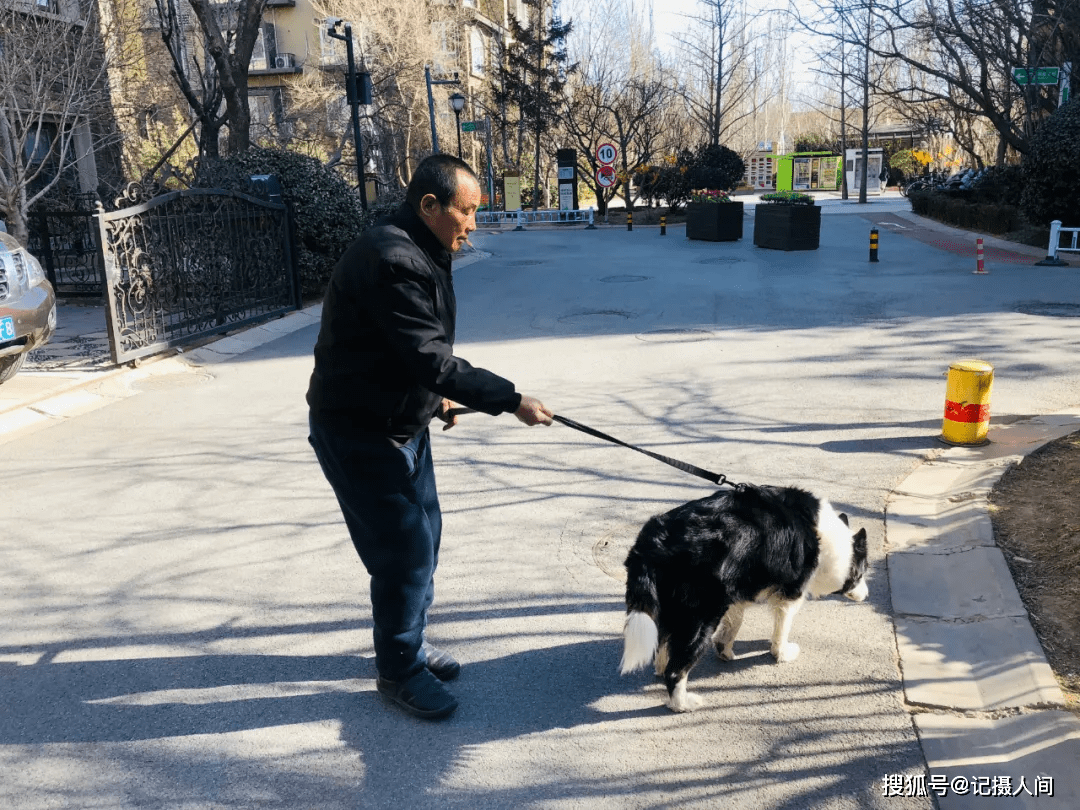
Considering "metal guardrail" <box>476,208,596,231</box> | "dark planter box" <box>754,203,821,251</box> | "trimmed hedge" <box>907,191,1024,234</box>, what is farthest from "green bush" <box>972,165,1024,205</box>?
"metal guardrail" <box>476,208,596,231</box>

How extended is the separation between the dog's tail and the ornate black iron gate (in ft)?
24.6

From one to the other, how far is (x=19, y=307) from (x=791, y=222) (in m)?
15.4

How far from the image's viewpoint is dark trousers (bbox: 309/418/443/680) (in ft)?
10.1

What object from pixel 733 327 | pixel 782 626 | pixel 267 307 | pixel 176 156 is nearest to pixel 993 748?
pixel 782 626

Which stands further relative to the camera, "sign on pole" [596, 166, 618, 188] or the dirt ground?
"sign on pole" [596, 166, 618, 188]

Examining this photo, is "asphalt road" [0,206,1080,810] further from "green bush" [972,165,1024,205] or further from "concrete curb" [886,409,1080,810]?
"green bush" [972,165,1024,205]

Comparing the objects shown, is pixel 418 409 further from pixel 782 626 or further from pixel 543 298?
pixel 543 298

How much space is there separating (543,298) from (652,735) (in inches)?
441

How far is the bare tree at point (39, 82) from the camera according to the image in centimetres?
1266

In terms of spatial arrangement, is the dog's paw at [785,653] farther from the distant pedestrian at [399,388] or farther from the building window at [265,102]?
the building window at [265,102]

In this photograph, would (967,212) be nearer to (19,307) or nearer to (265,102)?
(19,307)

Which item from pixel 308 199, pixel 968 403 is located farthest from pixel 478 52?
pixel 968 403

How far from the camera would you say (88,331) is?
37.3 ft

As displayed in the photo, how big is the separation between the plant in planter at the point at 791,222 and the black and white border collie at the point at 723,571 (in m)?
16.7
